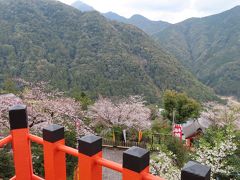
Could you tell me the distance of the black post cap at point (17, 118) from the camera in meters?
2.51

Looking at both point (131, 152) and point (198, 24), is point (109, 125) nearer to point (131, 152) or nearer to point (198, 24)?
point (131, 152)

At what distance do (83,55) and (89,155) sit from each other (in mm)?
63816

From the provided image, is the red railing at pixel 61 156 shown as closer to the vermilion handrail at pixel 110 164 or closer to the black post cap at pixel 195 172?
the vermilion handrail at pixel 110 164

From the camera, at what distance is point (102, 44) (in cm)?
6950

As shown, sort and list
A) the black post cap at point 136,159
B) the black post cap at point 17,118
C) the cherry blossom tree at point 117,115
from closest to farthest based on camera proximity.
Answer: the black post cap at point 136,159 → the black post cap at point 17,118 → the cherry blossom tree at point 117,115

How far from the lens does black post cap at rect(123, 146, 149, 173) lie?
1.73 metres

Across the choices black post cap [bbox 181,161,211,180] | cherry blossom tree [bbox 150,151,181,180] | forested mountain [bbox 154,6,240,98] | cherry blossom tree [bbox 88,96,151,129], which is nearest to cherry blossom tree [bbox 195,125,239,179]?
cherry blossom tree [bbox 150,151,181,180]

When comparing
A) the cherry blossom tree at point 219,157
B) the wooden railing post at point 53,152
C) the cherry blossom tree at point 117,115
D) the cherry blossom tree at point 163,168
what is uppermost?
the wooden railing post at point 53,152

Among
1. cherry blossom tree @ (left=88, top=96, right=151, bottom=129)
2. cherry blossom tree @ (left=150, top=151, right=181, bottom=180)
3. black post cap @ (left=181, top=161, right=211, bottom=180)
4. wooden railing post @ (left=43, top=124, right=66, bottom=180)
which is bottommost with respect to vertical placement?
cherry blossom tree @ (left=88, top=96, right=151, bottom=129)

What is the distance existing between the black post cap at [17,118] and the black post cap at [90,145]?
0.79m

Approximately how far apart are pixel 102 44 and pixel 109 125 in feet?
178

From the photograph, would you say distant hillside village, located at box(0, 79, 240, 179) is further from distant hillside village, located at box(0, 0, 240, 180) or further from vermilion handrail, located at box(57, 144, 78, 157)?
vermilion handrail, located at box(57, 144, 78, 157)

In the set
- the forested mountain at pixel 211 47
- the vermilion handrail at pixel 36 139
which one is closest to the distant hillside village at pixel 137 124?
the vermilion handrail at pixel 36 139

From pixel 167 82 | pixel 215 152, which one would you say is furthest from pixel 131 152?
pixel 167 82
